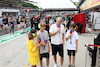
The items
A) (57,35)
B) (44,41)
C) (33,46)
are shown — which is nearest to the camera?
(33,46)

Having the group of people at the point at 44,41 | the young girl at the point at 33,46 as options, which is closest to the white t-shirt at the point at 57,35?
the group of people at the point at 44,41

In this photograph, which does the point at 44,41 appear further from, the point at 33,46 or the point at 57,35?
the point at 57,35

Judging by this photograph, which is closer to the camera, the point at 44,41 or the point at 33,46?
the point at 33,46

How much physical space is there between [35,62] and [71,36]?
161 cm

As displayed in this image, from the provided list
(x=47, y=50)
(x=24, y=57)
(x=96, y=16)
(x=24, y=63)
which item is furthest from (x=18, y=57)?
(x=96, y=16)

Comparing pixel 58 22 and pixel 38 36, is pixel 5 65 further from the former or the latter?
pixel 58 22

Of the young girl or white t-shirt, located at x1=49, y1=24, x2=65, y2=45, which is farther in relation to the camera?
white t-shirt, located at x1=49, y1=24, x2=65, y2=45

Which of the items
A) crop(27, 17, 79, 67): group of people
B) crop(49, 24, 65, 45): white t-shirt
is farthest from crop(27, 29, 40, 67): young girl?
crop(49, 24, 65, 45): white t-shirt

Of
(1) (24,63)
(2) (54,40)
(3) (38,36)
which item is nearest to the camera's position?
(3) (38,36)

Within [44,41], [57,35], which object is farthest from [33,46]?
[57,35]

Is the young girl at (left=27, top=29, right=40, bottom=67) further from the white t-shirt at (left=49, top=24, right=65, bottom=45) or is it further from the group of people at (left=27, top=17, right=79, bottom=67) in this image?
the white t-shirt at (left=49, top=24, right=65, bottom=45)

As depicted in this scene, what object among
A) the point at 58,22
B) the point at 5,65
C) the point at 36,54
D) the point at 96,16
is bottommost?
the point at 5,65

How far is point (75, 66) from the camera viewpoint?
179 inches

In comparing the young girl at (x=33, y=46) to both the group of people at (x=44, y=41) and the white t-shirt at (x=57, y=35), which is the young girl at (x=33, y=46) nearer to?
the group of people at (x=44, y=41)
